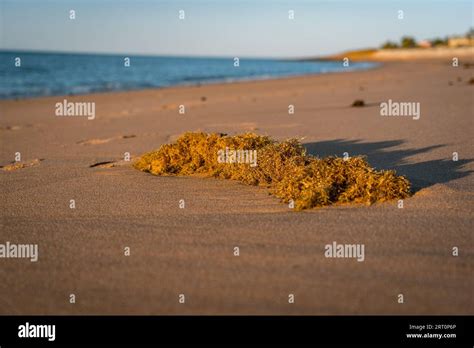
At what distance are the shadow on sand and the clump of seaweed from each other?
0.53 metres

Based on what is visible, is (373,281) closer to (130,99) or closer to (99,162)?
(99,162)

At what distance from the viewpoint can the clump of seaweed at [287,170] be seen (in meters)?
5.50

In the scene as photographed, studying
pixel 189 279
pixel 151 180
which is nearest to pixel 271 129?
pixel 151 180

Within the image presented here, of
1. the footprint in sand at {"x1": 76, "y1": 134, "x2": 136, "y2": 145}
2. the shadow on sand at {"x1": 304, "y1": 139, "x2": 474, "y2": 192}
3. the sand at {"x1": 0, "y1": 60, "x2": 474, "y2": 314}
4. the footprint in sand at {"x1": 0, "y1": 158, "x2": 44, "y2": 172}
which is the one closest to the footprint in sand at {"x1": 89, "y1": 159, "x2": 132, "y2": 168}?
the sand at {"x1": 0, "y1": 60, "x2": 474, "y2": 314}

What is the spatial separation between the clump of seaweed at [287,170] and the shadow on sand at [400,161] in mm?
533

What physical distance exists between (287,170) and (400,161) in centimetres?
226

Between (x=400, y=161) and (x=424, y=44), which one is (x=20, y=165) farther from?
(x=424, y=44)

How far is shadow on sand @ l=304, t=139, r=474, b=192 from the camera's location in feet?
21.2

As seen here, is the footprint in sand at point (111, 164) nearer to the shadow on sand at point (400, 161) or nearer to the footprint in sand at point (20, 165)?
the footprint in sand at point (20, 165)

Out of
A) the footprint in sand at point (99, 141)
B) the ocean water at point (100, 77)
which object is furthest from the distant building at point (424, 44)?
the footprint in sand at point (99, 141)

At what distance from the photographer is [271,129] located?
11.3 metres

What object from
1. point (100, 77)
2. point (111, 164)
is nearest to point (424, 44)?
point (100, 77)
